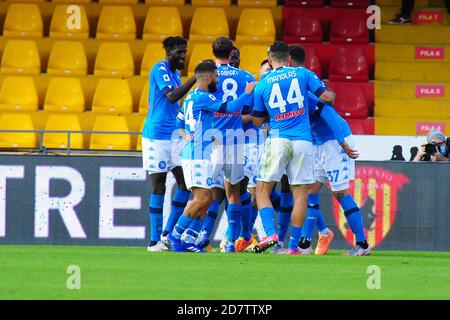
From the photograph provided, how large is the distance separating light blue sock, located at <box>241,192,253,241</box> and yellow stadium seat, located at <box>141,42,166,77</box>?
244 inches

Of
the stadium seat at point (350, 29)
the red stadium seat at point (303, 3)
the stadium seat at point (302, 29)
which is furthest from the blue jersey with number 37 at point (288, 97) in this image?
the red stadium seat at point (303, 3)

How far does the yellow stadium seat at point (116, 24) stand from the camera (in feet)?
64.7

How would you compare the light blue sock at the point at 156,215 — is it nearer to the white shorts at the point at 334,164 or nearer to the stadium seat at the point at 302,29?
the white shorts at the point at 334,164

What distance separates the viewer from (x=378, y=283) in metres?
9.11

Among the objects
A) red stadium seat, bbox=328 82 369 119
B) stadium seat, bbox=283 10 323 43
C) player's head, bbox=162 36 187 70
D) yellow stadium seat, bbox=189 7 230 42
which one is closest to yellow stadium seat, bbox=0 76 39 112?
yellow stadium seat, bbox=189 7 230 42

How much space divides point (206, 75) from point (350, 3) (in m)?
9.09

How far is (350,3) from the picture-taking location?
2070cm

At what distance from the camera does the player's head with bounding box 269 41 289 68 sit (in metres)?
12.0

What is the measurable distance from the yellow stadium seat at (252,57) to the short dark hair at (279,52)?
6.73 meters

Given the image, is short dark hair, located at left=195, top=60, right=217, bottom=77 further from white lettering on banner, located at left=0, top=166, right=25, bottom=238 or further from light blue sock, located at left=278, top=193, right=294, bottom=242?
white lettering on banner, located at left=0, top=166, right=25, bottom=238

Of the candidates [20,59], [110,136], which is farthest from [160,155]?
[20,59]

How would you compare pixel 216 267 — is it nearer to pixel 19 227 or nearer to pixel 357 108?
pixel 19 227

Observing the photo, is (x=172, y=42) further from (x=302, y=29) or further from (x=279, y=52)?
(x=302, y=29)
